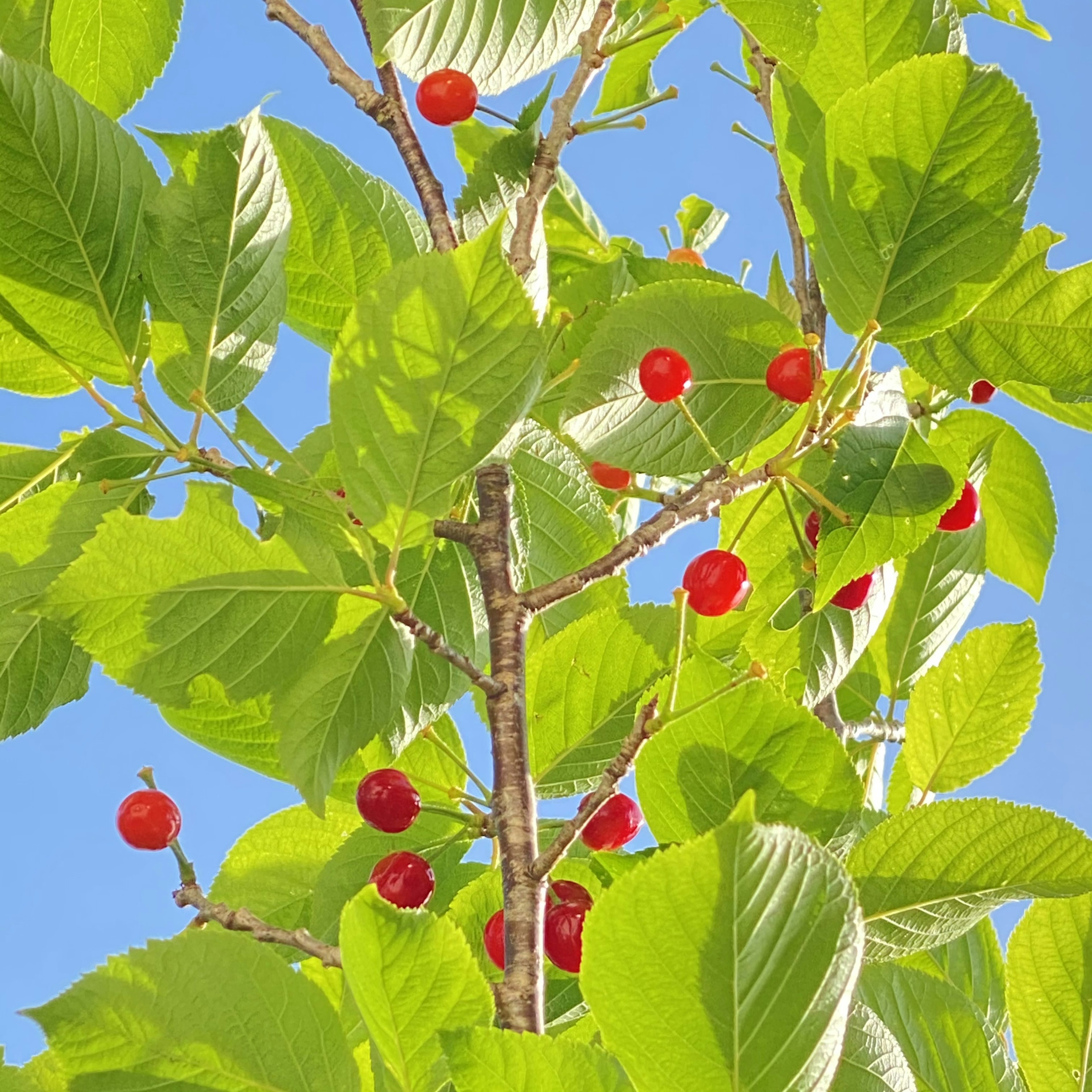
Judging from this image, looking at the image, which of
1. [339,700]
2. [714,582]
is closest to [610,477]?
[714,582]

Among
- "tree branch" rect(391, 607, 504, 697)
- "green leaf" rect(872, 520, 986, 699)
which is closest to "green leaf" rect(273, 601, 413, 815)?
"tree branch" rect(391, 607, 504, 697)

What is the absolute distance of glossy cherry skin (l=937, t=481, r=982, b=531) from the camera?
2.02m

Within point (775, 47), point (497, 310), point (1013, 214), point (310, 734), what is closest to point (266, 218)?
point (497, 310)

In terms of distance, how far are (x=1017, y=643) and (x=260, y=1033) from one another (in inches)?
50.2

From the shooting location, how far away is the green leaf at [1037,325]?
1884 millimetres

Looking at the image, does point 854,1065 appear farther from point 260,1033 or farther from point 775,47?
point 775,47

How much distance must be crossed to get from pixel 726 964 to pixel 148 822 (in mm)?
1218

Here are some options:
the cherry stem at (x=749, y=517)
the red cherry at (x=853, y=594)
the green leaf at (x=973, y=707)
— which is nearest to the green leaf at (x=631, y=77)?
the cherry stem at (x=749, y=517)

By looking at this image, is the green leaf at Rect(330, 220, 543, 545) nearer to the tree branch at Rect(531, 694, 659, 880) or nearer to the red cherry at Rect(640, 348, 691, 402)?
the tree branch at Rect(531, 694, 659, 880)

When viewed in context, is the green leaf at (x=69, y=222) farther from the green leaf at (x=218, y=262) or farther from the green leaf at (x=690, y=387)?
the green leaf at (x=690, y=387)

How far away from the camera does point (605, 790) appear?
1.38 meters

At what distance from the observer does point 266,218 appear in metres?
1.77

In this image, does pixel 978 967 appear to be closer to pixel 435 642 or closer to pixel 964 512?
pixel 964 512

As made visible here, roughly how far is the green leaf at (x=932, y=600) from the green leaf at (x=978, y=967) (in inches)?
19.3
